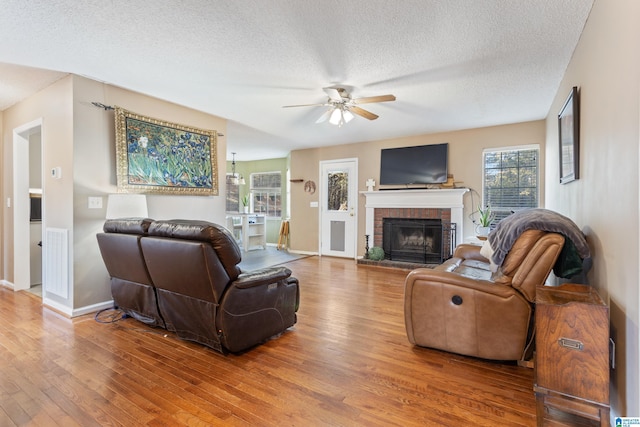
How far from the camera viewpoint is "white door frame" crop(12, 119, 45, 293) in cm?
394

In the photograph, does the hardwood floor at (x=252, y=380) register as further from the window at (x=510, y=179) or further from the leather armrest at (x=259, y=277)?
the window at (x=510, y=179)

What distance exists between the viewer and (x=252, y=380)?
1.95 meters

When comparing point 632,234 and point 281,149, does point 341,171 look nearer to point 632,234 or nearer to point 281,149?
point 281,149

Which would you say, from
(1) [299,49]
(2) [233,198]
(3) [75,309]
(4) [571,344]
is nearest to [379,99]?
(1) [299,49]

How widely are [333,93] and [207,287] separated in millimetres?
2397

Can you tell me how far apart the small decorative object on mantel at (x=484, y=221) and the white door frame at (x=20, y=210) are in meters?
6.28

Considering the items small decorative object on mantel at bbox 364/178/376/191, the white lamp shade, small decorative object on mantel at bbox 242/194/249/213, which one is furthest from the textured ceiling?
small decorative object on mantel at bbox 242/194/249/213

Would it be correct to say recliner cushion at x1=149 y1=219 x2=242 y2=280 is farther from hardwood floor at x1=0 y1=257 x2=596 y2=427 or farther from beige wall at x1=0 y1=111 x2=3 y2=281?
beige wall at x1=0 y1=111 x2=3 y2=281

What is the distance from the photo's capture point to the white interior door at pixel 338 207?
6395 millimetres

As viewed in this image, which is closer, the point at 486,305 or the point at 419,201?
the point at 486,305

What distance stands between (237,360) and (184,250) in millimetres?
877

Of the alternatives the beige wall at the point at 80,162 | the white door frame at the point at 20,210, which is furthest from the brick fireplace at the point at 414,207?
the white door frame at the point at 20,210

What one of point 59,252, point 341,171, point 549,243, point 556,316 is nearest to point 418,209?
point 341,171

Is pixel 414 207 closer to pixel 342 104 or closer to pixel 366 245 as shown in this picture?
pixel 366 245
